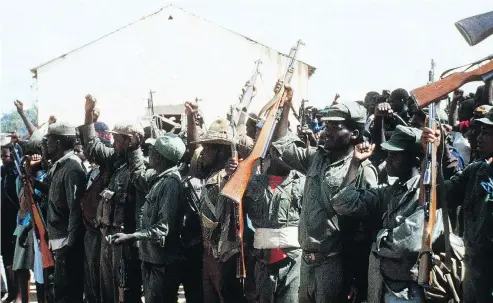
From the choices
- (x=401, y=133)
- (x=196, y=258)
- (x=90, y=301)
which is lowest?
(x=90, y=301)

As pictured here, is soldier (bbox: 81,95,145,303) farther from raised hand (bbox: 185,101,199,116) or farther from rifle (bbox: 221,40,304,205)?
rifle (bbox: 221,40,304,205)

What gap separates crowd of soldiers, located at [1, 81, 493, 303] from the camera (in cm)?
550

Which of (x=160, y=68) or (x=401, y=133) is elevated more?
(x=160, y=68)

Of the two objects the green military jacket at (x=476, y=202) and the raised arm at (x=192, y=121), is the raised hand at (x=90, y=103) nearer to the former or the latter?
the raised arm at (x=192, y=121)

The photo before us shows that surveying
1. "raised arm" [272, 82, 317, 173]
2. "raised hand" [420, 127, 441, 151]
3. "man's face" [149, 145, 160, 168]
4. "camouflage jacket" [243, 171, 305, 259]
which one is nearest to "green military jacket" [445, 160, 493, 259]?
"raised hand" [420, 127, 441, 151]

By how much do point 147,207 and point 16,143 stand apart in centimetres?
442

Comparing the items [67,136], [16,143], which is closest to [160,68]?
[16,143]

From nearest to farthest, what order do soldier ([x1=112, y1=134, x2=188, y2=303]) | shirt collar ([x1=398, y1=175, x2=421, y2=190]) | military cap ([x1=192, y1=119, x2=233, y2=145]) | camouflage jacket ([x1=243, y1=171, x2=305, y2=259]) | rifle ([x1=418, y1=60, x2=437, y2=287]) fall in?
rifle ([x1=418, y1=60, x2=437, y2=287]), shirt collar ([x1=398, y1=175, x2=421, y2=190]), camouflage jacket ([x1=243, y1=171, x2=305, y2=259]), military cap ([x1=192, y1=119, x2=233, y2=145]), soldier ([x1=112, y1=134, x2=188, y2=303])

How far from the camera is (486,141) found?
18.0ft

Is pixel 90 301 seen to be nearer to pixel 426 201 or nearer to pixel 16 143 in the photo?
pixel 16 143

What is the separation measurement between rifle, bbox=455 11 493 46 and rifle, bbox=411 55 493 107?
0.22 meters

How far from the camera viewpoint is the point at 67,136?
9.69 meters

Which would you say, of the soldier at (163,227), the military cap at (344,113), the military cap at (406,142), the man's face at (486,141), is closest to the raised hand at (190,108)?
the soldier at (163,227)

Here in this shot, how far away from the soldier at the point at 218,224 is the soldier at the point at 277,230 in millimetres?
282
